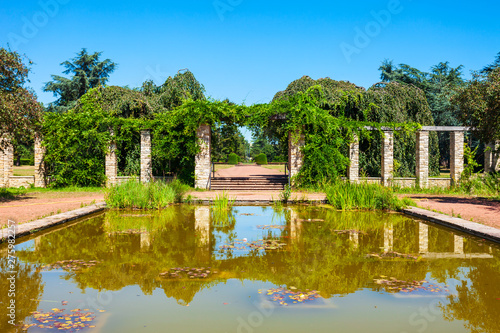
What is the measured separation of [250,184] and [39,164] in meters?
9.49

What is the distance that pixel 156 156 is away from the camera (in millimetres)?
17906

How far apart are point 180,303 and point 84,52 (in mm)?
35186

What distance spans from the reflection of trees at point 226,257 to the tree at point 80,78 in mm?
27904

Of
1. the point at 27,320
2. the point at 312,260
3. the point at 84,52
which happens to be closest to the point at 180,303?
the point at 27,320

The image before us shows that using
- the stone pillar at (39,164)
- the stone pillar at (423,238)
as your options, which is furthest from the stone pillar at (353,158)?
the stone pillar at (39,164)

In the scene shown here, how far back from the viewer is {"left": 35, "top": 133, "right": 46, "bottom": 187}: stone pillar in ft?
57.8

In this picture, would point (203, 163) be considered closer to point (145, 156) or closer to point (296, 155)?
point (145, 156)

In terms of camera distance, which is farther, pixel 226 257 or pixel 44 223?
pixel 44 223

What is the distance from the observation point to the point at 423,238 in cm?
732

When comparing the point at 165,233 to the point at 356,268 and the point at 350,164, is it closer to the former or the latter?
the point at 356,268

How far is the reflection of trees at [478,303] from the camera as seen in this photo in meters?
3.59

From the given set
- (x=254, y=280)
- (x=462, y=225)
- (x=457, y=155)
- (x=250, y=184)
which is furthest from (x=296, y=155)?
(x=254, y=280)

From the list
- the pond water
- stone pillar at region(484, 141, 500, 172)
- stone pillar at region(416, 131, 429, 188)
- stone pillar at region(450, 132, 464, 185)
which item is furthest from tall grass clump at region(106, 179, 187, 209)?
stone pillar at region(484, 141, 500, 172)

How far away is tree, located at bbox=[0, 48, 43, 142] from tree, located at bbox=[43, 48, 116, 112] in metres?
21.3
